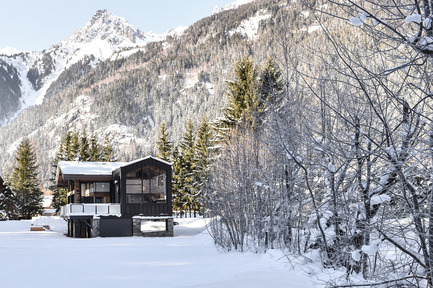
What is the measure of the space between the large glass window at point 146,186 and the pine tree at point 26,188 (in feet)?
68.1

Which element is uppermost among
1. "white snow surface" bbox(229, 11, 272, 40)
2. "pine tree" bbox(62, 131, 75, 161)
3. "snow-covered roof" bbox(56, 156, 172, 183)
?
"white snow surface" bbox(229, 11, 272, 40)

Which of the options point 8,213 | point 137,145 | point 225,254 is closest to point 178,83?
point 137,145

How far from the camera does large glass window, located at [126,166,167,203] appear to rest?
1045 inches

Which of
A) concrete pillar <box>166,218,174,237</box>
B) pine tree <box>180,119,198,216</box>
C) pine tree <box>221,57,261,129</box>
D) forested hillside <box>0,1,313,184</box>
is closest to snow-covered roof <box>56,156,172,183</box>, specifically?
concrete pillar <box>166,218,174,237</box>

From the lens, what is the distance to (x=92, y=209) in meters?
25.1

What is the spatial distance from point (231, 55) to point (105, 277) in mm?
156844

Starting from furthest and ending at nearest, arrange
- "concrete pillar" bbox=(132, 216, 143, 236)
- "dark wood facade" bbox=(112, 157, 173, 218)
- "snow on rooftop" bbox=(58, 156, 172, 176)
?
"snow on rooftop" bbox=(58, 156, 172, 176)
"dark wood facade" bbox=(112, 157, 173, 218)
"concrete pillar" bbox=(132, 216, 143, 236)

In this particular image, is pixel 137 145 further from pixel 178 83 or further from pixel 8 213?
pixel 8 213

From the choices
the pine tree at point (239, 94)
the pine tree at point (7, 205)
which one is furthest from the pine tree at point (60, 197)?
the pine tree at point (239, 94)

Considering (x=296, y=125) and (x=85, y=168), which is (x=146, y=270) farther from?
(x=85, y=168)

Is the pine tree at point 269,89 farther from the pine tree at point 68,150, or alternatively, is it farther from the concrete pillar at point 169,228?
the pine tree at point 68,150

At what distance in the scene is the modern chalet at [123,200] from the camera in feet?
82.4

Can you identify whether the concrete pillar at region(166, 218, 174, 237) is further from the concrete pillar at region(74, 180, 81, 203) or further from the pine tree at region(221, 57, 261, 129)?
the pine tree at region(221, 57, 261, 129)

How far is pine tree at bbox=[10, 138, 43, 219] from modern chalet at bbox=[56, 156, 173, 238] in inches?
644
